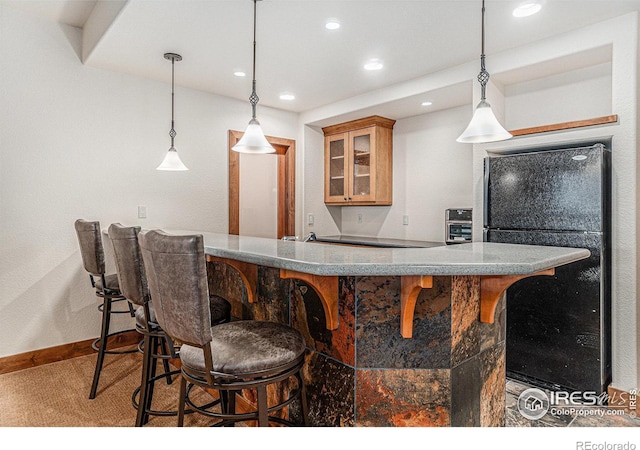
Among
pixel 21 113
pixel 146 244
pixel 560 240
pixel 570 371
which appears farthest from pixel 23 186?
pixel 570 371

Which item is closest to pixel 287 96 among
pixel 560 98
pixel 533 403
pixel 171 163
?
pixel 171 163

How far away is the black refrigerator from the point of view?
7.68ft

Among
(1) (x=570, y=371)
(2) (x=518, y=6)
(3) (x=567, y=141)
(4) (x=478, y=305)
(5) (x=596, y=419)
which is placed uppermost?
(2) (x=518, y=6)

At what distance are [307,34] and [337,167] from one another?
217 centimetres

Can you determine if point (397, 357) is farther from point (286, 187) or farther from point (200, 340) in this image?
point (286, 187)

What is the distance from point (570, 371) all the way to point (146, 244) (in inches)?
103

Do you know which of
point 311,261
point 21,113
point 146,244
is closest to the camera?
point 311,261

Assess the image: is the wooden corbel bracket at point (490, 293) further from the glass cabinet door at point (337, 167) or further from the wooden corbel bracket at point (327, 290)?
the glass cabinet door at point (337, 167)

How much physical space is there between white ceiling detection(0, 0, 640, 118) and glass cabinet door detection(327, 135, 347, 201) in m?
1.07

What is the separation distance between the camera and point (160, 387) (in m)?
2.59

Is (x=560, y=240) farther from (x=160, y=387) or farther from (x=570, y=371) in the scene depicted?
(x=160, y=387)

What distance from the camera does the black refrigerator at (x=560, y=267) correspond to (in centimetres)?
234

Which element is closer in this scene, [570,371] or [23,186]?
[570,371]

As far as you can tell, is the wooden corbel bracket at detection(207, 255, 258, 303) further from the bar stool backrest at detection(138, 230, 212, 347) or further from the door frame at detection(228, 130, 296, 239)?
the door frame at detection(228, 130, 296, 239)
